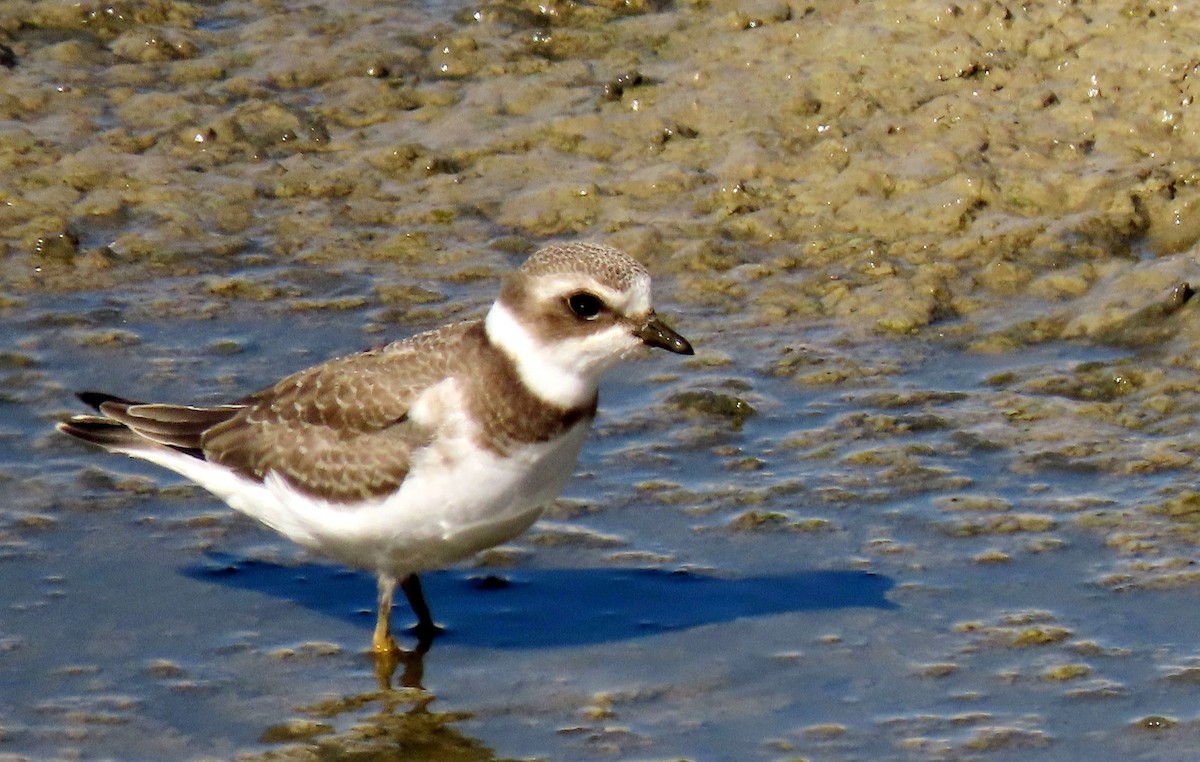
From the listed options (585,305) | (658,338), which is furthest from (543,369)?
(658,338)

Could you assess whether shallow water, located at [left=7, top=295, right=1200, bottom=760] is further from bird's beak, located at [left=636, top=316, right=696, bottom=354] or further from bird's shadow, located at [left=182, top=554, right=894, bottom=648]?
bird's beak, located at [left=636, top=316, right=696, bottom=354]

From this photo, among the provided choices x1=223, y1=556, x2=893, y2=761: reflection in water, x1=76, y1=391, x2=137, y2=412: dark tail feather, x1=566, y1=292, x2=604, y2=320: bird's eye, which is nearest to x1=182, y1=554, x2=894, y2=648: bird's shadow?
x1=223, y1=556, x2=893, y2=761: reflection in water

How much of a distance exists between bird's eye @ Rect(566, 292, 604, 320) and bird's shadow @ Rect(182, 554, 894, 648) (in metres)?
1.10

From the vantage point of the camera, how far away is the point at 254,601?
6.45m

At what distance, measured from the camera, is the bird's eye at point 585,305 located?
5.82m

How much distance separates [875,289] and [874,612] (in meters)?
2.33

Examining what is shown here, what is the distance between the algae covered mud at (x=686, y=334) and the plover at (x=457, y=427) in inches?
17.3

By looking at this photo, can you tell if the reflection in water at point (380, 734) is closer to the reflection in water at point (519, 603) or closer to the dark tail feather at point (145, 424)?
the reflection in water at point (519, 603)

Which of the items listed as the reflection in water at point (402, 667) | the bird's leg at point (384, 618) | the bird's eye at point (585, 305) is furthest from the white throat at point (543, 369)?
the reflection in water at point (402, 667)

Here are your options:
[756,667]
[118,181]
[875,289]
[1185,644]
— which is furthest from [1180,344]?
[118,181]

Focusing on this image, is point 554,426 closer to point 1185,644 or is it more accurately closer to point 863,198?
point 1185,644

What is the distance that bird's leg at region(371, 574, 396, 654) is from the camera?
6129 millimetres

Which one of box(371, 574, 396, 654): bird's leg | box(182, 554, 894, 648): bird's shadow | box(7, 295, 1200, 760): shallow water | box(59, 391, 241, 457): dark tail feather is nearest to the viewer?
box(7, 295, 1200, 760): shallow water

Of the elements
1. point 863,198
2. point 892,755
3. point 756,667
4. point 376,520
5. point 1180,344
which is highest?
point 863,198
